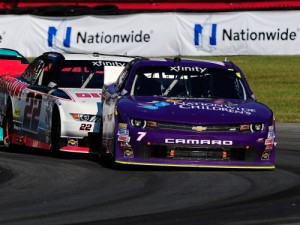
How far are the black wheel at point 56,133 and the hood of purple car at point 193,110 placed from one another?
1.41 meters

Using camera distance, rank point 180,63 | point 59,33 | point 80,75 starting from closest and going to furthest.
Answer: point 180,63 → point 80,75 → point 59,33

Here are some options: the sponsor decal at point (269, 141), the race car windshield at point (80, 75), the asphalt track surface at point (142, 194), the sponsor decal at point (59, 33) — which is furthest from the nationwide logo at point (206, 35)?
the sponsor decal at point (269, 141)

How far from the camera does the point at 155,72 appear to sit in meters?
13.2

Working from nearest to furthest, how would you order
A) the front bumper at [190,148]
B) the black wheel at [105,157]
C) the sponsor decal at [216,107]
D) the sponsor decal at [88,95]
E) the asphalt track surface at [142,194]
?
the asphalt track surface at [142,194]
the front bumper at [190,148]
the sponsor decal at [216,107]
the black wheel at [105,157]
the sponsor decal at [88,95]

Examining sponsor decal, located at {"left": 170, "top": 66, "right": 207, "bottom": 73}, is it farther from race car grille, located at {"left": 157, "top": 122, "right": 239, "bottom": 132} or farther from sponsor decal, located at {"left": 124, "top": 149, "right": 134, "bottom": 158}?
sponsor decal, located at {"left": 124, "top": 149, "right": 134, "bottom": 158}

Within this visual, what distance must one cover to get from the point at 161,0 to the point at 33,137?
26264mm

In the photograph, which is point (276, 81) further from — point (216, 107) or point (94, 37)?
point (216, 107)

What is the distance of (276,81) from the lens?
1152 inches

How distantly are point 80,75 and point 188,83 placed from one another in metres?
2.01

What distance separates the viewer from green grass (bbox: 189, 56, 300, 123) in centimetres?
2245

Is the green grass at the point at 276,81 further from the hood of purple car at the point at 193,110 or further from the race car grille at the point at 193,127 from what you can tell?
the race car grille at the point at 193,127

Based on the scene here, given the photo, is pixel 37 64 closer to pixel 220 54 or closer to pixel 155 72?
pixel 155 72

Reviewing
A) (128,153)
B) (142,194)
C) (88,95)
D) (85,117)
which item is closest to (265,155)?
(128,153)

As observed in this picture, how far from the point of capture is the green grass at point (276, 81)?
884 inches
